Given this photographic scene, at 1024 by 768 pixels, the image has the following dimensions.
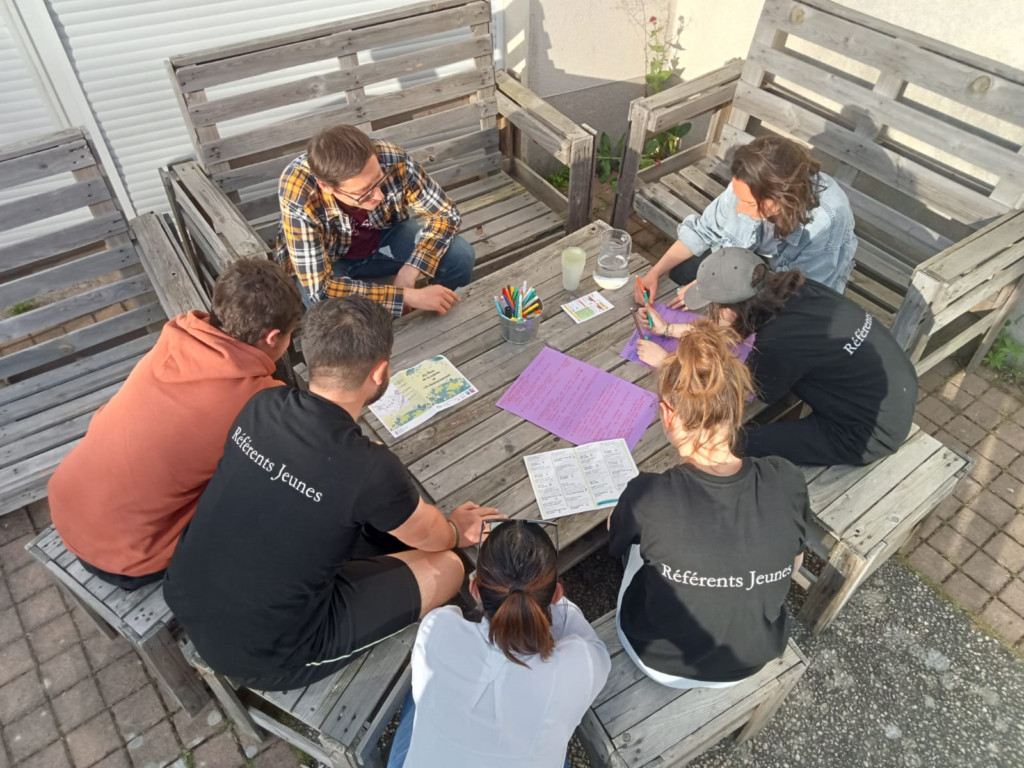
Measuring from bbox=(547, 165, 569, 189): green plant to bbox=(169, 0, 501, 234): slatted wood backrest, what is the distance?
92 centimetres

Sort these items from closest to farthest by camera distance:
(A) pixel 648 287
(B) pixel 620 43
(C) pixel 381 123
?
(A) pixel 648 287, (C) pixel 381 123, (B) pixel 620 43

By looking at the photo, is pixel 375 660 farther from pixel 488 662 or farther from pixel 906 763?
pixel 906 763

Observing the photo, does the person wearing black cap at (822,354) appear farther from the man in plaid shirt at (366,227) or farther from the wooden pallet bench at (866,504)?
the man in plaid shirt at (366,227)

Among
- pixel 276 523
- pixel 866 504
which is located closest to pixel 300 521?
Result: pixel 276 523

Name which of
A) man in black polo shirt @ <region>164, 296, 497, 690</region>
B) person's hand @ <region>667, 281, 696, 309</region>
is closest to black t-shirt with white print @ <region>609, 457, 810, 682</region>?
man in black polo shirt @ <region>164, 296, 497, 690</region>

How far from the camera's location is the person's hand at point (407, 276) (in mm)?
3645

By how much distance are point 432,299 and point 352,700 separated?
5.59ft

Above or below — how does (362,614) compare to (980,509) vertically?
above

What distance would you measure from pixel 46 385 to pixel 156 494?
173 cm

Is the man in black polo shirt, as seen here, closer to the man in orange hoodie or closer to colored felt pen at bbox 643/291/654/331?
the man in orange hoodie

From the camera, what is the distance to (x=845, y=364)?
8.70 feet

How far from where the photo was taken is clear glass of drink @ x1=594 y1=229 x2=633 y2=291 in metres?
3.34

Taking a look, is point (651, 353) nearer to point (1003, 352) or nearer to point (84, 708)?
point (1003, 352)

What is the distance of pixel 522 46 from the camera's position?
4.82 metres
